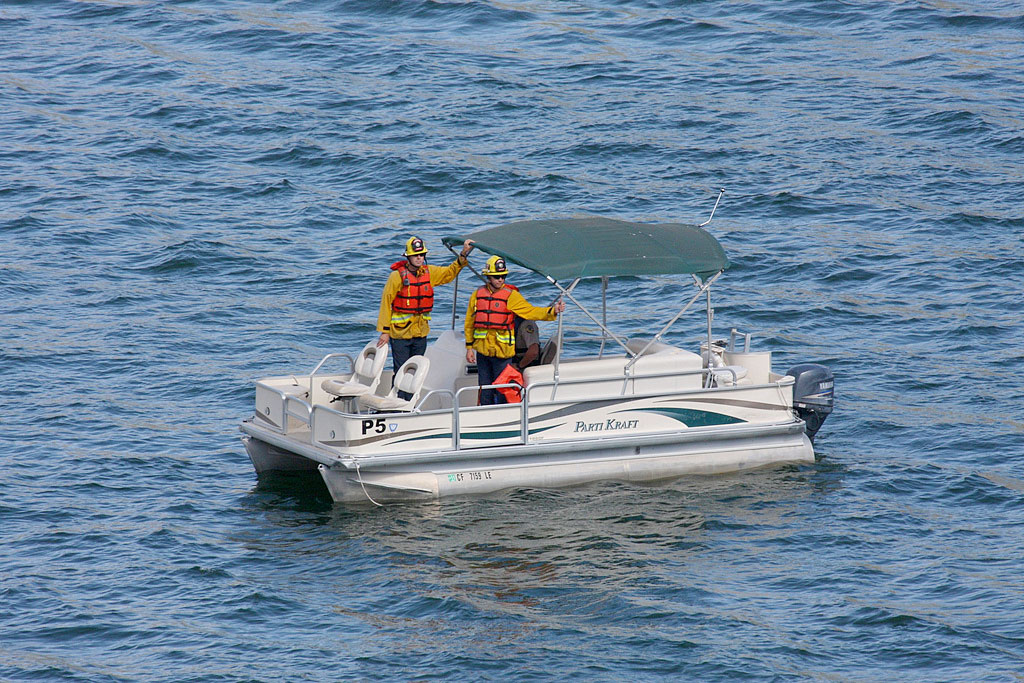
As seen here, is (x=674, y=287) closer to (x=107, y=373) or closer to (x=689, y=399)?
(x=689, y=399)

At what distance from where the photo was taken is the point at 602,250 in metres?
15.6

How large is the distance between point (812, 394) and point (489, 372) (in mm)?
3997

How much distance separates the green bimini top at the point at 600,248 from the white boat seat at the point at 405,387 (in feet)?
5.11

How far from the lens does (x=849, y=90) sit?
29844 mm

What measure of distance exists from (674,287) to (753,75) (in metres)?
9.53

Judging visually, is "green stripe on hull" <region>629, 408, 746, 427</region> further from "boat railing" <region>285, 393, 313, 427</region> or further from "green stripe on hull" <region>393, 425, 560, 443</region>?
"boat railing" <region>285, 393, 313, 427</region>

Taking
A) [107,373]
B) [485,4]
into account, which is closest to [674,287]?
[107,373]

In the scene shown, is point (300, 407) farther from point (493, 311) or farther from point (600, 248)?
point (600, 248)

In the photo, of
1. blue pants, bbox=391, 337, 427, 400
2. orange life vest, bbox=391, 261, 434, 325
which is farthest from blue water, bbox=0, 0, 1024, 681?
orange life vest, bbox=391, 261, 434, 325

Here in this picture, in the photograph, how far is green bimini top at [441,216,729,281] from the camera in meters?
15.2

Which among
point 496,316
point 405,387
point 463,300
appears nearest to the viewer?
point 405,387

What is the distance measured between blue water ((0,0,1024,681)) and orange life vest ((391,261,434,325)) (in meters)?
2.35

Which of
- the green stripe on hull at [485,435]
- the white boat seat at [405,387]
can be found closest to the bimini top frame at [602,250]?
the green stripe on hull at [485,435]

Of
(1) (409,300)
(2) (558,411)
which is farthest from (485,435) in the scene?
(1) (409,300)
